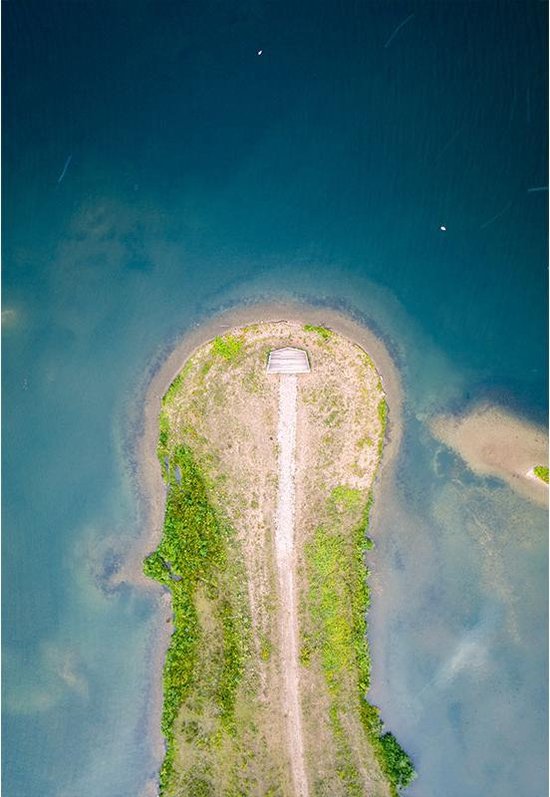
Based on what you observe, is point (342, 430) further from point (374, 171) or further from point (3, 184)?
point (3, 184)

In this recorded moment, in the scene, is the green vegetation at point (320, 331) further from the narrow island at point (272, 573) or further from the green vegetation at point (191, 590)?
the green vegetation at point (191, 590)

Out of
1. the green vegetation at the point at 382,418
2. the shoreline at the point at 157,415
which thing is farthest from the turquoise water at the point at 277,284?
the green vegetation at the point at 382,418

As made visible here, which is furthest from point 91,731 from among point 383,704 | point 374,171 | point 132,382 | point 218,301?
point 374,171

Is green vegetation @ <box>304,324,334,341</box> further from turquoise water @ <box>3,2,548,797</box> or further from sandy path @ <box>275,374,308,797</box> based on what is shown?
sandy path @ <box>275,374,308,797</box>

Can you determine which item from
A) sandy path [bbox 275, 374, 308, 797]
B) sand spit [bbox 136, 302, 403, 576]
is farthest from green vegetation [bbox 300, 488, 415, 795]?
sand spit [bbox 136, 302, 403, 576]

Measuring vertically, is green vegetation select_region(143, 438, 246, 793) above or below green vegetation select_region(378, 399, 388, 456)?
below
